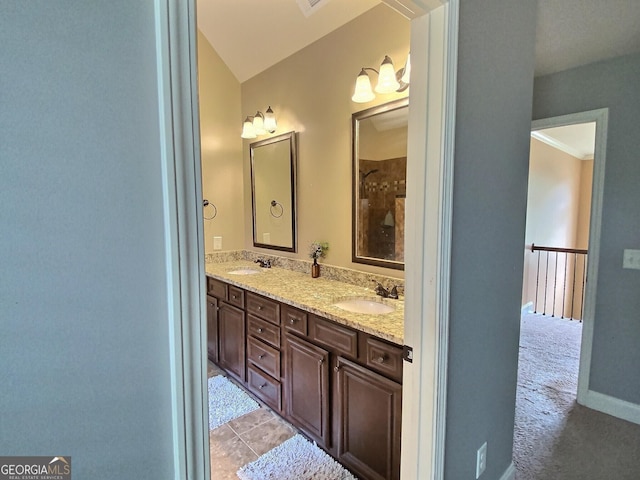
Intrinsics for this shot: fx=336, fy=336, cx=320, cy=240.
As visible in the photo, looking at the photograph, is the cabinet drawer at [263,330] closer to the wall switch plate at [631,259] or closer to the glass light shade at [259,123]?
the glass light shade at [259,123]

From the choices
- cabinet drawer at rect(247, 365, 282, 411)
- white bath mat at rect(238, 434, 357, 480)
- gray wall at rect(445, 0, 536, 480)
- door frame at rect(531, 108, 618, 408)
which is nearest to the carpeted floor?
door frame at rect(531, 108, 618, 408)

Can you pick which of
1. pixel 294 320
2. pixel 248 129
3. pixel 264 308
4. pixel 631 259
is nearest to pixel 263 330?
pixel 264 308

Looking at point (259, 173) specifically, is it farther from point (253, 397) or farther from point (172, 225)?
point (172, 225)

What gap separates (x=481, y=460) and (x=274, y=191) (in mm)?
2480

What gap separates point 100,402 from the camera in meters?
0.53

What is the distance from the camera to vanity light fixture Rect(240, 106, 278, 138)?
117 inches

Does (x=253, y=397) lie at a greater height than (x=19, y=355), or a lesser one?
lesser

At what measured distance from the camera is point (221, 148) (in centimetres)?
338

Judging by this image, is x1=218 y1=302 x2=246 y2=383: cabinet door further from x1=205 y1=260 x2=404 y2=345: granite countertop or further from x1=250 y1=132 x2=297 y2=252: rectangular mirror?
x1=250 y1=132 x2=297 y2=252: rectangular mirror

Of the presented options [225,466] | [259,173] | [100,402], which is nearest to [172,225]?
[100,402]

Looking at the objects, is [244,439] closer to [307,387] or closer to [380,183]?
[307,387]

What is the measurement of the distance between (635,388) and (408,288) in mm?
2219

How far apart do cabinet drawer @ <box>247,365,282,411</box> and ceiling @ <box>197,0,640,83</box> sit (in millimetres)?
2535

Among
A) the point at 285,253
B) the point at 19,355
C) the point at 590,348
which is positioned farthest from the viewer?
the point at 285,253
